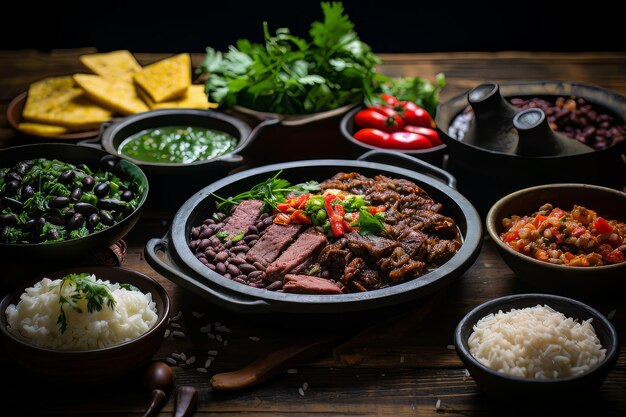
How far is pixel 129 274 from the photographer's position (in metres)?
3.65

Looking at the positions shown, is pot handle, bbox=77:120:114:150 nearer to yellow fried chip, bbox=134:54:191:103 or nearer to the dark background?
yellow fried chip, bbox=134:54:191:103

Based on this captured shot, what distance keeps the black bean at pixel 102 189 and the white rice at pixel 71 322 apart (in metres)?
0.82

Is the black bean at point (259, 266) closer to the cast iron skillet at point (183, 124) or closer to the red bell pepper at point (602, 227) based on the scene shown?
the cast iron skillet at point (183, 124)

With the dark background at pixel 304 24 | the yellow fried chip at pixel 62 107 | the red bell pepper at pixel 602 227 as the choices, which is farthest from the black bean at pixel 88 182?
the dark background at pixel 304 24

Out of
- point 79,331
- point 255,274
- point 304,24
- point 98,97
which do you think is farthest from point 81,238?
point 304,24

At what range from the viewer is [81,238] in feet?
12.2

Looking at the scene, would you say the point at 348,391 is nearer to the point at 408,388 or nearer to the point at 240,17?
the point at 408,388

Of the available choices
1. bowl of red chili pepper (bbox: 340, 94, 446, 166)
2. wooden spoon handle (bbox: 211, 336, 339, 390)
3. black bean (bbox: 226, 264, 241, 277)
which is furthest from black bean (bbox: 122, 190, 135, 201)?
bowl of red chili pepper (bbox: 340, 94, 446, 166)

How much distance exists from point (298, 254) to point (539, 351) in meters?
1.22

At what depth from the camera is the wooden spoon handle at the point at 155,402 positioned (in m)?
3.17

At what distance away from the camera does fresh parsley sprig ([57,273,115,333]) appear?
3.23m

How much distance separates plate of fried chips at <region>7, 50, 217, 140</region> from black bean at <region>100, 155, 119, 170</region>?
2.44 ft

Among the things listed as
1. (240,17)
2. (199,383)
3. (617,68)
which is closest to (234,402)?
(199,383)

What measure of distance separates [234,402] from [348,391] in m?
0.51
